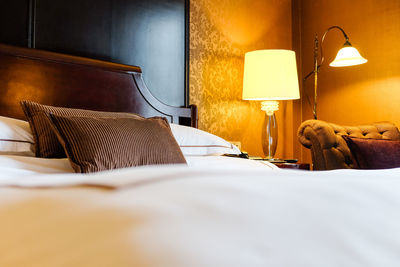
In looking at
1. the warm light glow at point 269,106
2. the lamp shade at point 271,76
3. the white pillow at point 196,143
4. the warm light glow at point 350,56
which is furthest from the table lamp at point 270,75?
the white pillow at point 196,143

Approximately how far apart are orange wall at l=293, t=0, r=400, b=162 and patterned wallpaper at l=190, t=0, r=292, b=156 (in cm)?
46

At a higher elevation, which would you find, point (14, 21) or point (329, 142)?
point (14, 21)

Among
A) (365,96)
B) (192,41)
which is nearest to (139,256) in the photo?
(192,41)

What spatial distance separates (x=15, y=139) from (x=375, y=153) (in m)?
2.13

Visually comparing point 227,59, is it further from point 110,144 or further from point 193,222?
point 193,222

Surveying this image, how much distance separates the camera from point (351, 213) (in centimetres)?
58

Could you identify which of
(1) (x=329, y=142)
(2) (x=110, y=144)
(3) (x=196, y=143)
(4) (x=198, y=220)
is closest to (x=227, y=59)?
(1) (x=329, y=142)

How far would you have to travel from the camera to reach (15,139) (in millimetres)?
1600

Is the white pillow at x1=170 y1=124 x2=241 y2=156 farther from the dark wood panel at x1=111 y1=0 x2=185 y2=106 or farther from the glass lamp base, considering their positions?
the glass lamp base

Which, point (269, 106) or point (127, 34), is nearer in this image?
point (127, 34)

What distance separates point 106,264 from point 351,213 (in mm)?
379

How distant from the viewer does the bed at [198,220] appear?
15.9 inches

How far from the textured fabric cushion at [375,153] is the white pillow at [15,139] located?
78.2 inches

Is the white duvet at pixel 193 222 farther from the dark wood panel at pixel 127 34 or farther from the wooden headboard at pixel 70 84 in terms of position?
the dark wood panel at pixel 127 34
